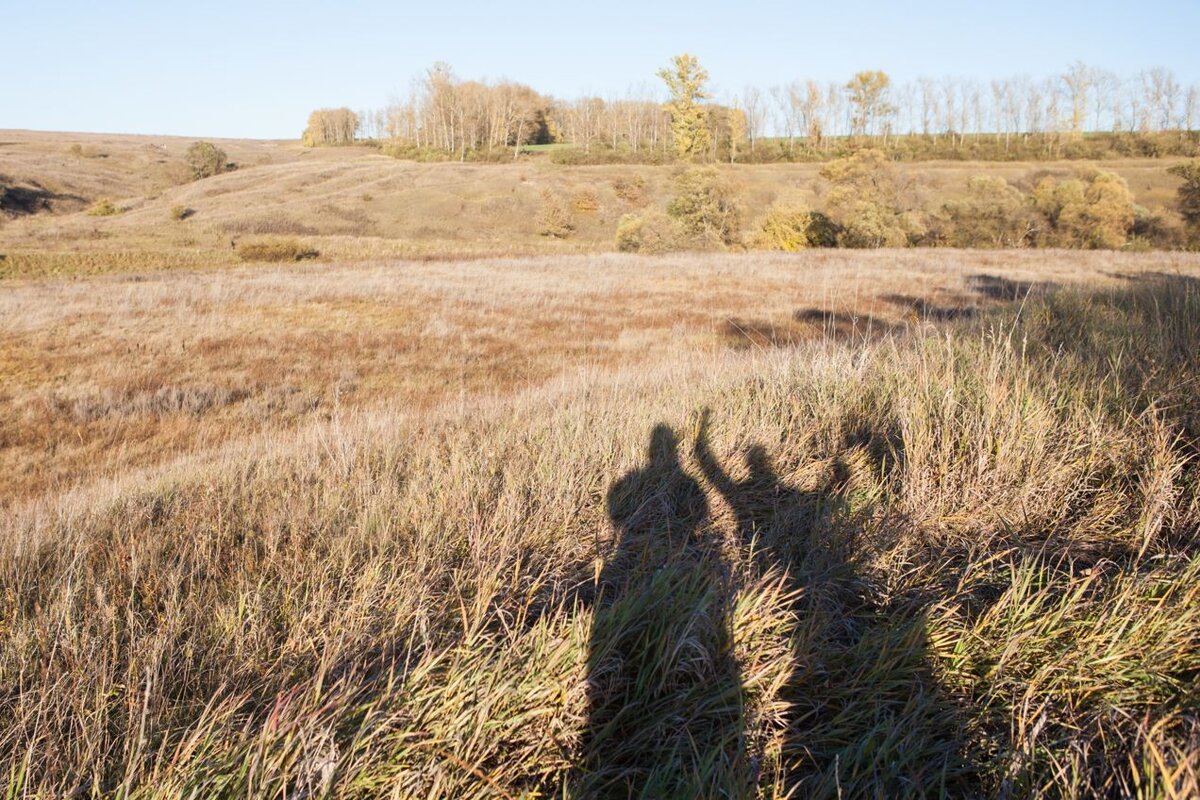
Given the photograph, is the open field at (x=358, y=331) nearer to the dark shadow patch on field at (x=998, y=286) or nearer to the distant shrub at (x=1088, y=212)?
the dark shadow patch on field at (x=998, y=286)

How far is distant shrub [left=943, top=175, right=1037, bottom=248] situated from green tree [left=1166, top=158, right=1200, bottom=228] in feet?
26.3

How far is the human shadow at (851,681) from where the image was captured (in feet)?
6.03

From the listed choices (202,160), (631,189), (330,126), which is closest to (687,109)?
(631,189)

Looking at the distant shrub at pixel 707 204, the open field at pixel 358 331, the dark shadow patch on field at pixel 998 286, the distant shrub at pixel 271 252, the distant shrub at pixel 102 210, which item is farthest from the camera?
the distant shrub at pixel 102 210

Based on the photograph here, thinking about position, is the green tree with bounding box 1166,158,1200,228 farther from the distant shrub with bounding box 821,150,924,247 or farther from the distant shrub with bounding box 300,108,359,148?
the distant shrub with bounding box 300,108,359,148

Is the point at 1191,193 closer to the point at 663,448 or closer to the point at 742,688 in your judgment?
the point at 663,448

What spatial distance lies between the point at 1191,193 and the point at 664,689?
51471 millimetres

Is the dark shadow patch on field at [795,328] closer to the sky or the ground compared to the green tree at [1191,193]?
closer to the ground

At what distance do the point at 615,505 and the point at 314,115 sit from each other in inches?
6238

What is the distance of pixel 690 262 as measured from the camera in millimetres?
28406

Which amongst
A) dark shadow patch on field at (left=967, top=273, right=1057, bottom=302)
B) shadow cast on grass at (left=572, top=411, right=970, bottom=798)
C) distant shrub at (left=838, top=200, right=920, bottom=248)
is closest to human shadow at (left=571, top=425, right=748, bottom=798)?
shadow cast on grass at (left=572, top=411, right=970, bottom=798)

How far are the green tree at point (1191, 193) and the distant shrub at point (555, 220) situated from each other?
38875 millimetres

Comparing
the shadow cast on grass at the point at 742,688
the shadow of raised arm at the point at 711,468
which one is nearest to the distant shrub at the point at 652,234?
the shadow of raised arm at the point at 711,468

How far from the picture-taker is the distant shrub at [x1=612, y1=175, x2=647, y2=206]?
6185 cm
